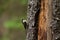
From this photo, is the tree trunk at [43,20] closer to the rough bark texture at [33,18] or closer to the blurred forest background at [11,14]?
the rough bark texture at [33,18]

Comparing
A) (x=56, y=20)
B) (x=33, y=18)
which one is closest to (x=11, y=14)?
(x=33, y=18)

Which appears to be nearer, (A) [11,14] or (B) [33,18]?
(B) [33,18]

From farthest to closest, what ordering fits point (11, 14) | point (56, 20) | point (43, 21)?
point (11, 14)
point (43, 21)
point (56, 20)

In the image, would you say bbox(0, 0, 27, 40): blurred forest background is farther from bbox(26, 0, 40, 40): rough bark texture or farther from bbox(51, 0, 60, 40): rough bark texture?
bbox(51, 0, 60, 40): rough bark texture

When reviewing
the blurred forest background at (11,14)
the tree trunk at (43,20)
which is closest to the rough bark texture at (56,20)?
the tree trunk at (43,20)

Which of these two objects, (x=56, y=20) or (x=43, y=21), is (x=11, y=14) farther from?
(x=56, y=20)

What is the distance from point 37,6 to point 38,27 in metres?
0.13

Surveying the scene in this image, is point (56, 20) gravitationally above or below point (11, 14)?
above

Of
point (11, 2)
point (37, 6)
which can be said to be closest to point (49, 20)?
point (37, 6)

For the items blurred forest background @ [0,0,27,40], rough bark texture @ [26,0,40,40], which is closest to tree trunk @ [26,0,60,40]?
rough bark texture @ [26,0,40,40]

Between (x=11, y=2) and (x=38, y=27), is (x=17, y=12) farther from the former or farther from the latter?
(x=38, y=27)

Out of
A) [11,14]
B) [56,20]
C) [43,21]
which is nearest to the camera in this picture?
[56,20]

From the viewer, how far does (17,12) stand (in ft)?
14.7

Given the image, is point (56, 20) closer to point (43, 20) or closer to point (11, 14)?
point (43, 20)
